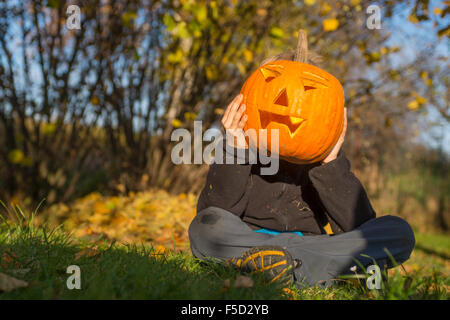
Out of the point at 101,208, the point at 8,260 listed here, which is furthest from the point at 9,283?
the point at 101,208

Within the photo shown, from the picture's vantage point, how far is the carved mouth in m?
1.89

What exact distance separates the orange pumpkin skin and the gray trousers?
0.43 meters

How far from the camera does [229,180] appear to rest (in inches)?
77.1

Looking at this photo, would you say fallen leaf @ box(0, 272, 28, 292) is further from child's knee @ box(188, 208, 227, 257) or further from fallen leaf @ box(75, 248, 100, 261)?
child's knee @ box(188, 208, 227, 257)

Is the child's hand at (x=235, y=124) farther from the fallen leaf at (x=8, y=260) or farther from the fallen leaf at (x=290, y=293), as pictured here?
the fallen leaf at (x=8, y=260)

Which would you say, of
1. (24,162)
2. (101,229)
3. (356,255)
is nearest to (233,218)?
(356,255)

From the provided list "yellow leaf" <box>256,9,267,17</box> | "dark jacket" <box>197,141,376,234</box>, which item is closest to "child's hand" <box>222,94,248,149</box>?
"dark jacket" <box>197,141,376,234</box>

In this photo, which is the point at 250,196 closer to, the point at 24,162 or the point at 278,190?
the point at 278,190

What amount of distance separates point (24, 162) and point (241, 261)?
2.11 meters

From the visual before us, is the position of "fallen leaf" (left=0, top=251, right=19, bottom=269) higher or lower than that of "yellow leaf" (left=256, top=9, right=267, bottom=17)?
lower

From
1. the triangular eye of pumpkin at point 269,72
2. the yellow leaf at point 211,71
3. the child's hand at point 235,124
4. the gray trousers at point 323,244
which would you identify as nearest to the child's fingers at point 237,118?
the child's hand at point 235,124

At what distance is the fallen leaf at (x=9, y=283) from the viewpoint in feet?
4.10

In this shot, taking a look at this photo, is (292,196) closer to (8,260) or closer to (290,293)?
(290,293)

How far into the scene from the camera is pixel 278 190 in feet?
6.88
